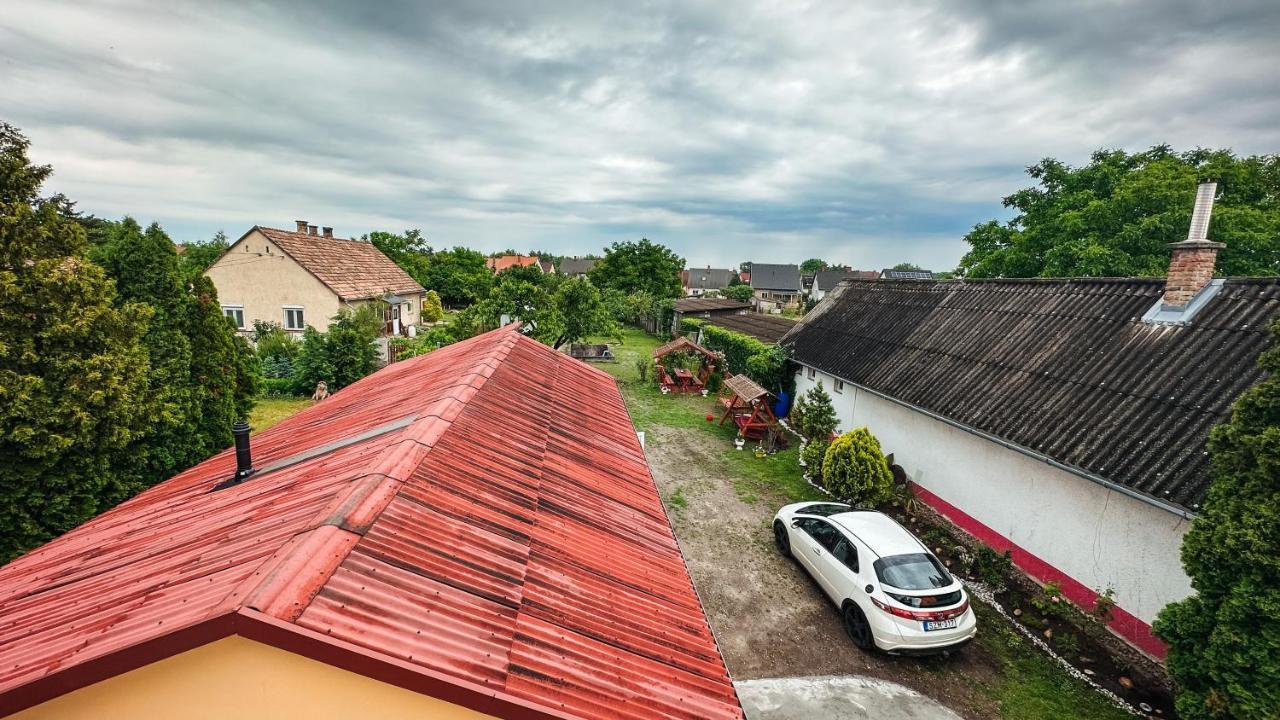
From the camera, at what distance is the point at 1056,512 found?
8797mm

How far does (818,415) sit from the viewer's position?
51.9 ft

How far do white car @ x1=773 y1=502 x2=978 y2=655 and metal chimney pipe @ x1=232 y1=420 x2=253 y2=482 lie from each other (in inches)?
332

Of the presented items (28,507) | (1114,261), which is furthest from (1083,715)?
(1114,261)

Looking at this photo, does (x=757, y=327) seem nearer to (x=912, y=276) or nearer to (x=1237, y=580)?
(x=912, y=276)

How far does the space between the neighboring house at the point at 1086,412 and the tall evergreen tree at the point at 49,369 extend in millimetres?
14655

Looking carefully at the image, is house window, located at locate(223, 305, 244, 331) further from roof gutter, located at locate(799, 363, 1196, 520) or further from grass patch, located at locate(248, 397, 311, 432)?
roof gutter, located at locate(799, 363, 1196, 520)

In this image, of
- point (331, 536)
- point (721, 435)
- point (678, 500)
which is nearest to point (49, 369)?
point (331, 536)

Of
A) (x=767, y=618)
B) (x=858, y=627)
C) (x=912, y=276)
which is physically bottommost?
(x=767, y=618)

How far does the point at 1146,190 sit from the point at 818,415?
18.7m

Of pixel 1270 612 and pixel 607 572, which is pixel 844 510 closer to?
pixel 1270 612

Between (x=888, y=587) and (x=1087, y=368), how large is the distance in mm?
6172

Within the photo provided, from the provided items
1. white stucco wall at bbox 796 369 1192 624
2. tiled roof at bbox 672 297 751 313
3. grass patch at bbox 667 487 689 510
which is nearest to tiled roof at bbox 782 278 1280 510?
white stucco wall at bbox 796 369 1192 624

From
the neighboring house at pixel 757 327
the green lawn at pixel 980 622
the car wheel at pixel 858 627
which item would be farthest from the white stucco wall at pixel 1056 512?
the neighboring house at pixel 757 327

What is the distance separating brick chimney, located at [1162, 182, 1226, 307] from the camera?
8992 mm
